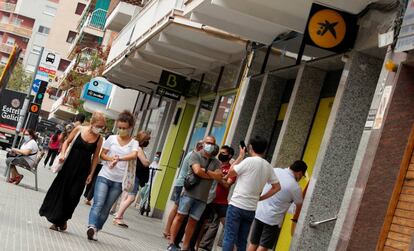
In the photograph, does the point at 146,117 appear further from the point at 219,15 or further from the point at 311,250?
the point at 311,250

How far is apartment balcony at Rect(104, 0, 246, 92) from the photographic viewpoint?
64.8 ft

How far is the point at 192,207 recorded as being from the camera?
14.2m

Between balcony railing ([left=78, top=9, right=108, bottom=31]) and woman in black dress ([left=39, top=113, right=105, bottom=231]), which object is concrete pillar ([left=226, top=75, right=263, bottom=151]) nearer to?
woman in black dress ([left=39, top=113, right=105, bottom=231])

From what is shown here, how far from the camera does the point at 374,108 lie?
1135cm

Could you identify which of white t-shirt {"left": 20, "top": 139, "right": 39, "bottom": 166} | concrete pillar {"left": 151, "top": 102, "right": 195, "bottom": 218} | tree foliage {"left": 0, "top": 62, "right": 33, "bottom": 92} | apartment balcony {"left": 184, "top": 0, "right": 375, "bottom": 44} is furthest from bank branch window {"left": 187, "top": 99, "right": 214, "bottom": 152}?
tree foliage {"left": 0, "top": 62, "right": 33, "bottom": 92}

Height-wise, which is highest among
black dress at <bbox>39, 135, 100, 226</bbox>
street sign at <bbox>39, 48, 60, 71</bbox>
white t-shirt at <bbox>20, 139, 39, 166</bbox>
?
street sign at <bbox>39, 48, 60, 71</bbox>

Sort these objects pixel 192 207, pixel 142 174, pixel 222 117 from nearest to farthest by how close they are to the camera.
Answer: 1. pixel 192 207
2. pixel 142 174
3. pixel 222 117

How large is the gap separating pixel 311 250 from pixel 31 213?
4.61m

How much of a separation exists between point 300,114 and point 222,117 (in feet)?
19.4

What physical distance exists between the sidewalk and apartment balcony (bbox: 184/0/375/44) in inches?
147

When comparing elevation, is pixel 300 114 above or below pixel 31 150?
above

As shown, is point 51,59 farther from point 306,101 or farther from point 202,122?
point 306,101

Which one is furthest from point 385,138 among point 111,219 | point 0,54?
point 0,54

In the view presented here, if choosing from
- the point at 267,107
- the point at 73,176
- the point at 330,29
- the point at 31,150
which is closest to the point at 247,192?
the point at 330,29
